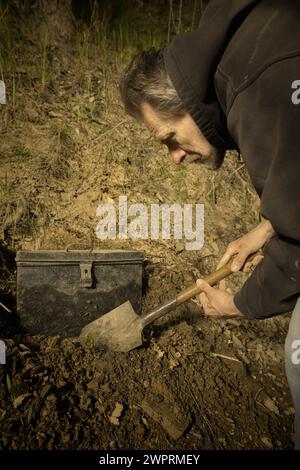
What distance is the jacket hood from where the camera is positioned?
51.1 inches

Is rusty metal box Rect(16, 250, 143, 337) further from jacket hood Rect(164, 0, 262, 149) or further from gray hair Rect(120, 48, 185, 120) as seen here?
jacket hood Rect(164, 0, 262, 149)

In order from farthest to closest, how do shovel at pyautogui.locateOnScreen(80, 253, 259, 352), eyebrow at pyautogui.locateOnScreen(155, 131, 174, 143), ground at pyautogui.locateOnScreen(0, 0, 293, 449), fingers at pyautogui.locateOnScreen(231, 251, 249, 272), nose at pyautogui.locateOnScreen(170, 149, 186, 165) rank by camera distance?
1. shovel at pyautogui.locateOnScreen(80, 253, 259, 352)
2. fingers at pyautogui.locateOnScreen(231, 251, 249, 272)
3. ground at pyautogui.locateOnScreen(0, 0, 293, 449)
4. nose at pyautogui.locateOnScreen(170, 149, 186, 165)
5. eyebrow at pyautogui.locateOnScreen(155, 131, 174, 143)

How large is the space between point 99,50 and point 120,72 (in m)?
0.38

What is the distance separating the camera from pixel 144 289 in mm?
2699

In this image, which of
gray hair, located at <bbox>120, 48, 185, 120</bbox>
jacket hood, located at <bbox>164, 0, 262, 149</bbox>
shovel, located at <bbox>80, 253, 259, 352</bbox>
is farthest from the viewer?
shovel, located at <bbox>80, 253, 259, 352</bbox>

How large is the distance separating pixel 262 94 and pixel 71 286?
1682mm

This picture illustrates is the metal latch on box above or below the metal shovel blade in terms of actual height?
above

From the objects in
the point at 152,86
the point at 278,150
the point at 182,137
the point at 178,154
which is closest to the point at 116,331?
the point at 178,154

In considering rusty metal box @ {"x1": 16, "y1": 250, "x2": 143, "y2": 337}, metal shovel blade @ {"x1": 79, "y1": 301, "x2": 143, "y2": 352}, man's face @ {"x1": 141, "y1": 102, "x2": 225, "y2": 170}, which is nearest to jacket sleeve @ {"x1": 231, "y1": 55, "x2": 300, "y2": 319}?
man's face @ {"x1": 141, "y1": 102, "x2": 225, "y2": 170}

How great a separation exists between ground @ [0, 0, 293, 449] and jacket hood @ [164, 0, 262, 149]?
1354 millimetres

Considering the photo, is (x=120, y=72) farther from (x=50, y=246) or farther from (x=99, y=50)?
(x=50, y=246)

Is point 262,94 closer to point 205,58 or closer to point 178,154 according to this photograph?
point 205,58

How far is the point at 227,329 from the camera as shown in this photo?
2.60 meters

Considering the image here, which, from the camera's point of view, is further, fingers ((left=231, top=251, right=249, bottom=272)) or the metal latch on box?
the metal latch on box
